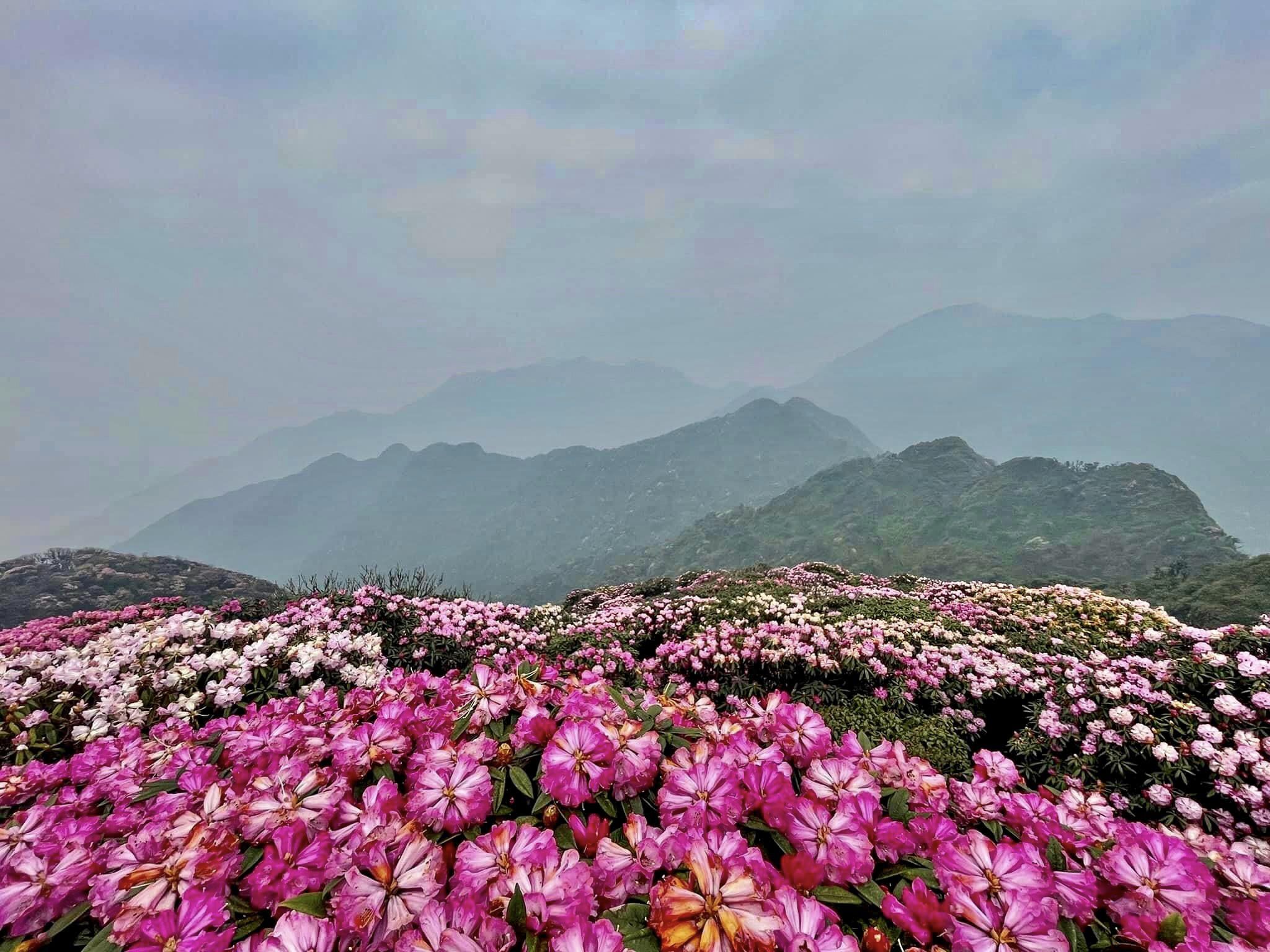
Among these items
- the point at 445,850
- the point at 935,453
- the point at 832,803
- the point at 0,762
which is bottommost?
the point at 935,453

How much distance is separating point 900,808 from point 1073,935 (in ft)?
1.63

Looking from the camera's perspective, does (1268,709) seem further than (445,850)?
Yes

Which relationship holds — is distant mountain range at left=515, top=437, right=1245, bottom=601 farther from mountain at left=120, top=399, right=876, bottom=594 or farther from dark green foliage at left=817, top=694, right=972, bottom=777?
mountain at left=120, top=399, right=876, bottom=594

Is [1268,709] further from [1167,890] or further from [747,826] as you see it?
[747,826]

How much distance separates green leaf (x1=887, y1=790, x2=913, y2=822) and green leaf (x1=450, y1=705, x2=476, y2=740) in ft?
5.59

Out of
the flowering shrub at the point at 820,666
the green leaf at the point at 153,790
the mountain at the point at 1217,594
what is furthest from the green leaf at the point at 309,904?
the mountain at the point at 1217,594

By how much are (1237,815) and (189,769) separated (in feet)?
24.0

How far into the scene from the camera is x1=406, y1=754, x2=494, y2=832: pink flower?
163 cm

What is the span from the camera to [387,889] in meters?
1.38

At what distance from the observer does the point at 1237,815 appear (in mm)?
4027

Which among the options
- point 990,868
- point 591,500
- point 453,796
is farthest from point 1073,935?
point 591,500

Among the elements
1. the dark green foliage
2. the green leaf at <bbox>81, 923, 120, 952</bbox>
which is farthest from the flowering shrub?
the green leaf at <bbox>81, 923, 120, 952</bbox>

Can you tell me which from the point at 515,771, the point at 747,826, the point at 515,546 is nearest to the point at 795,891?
the point at 747,826

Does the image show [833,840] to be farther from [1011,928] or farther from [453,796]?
[453,796]
